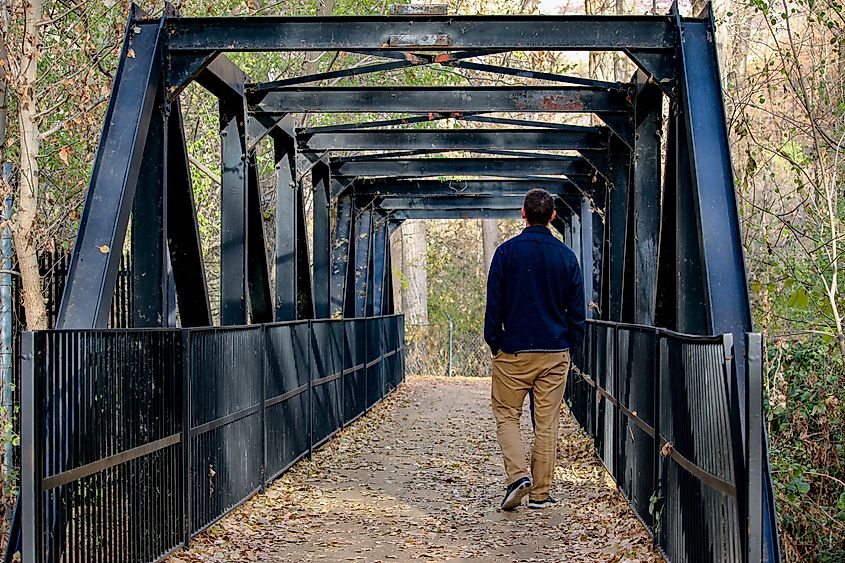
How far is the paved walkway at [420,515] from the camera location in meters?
7.36

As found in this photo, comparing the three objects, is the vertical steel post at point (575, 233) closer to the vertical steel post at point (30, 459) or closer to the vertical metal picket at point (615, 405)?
the vertical metal picket at point (615, 405)

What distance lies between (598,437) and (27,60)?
6.63 m

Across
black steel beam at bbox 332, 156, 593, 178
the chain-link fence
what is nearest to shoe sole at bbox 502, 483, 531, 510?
black steel beam at bbox 332, 156, 593, 178

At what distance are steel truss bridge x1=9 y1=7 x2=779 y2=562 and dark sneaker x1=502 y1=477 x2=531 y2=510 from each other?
78 cm

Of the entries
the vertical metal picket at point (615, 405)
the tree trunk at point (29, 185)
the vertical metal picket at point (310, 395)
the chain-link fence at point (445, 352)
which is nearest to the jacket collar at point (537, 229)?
the vertical metal picket at point (615, 405)

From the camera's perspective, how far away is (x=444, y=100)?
1145cm

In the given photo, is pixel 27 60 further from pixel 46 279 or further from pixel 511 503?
pixel 511 503

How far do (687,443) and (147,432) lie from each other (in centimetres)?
296

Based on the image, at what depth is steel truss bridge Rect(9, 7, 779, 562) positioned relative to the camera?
510cm

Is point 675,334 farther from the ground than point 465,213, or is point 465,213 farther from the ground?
point 465,213

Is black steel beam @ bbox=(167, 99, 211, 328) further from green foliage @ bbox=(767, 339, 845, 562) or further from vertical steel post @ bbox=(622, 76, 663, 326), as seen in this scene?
green foliage @ bbox=(767, 339, 845, 562)

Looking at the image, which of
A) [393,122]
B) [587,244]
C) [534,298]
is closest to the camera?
[534,298]

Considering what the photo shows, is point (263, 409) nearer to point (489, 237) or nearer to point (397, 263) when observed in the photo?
point (397, 263)

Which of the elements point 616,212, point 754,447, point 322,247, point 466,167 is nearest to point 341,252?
point 322,247
